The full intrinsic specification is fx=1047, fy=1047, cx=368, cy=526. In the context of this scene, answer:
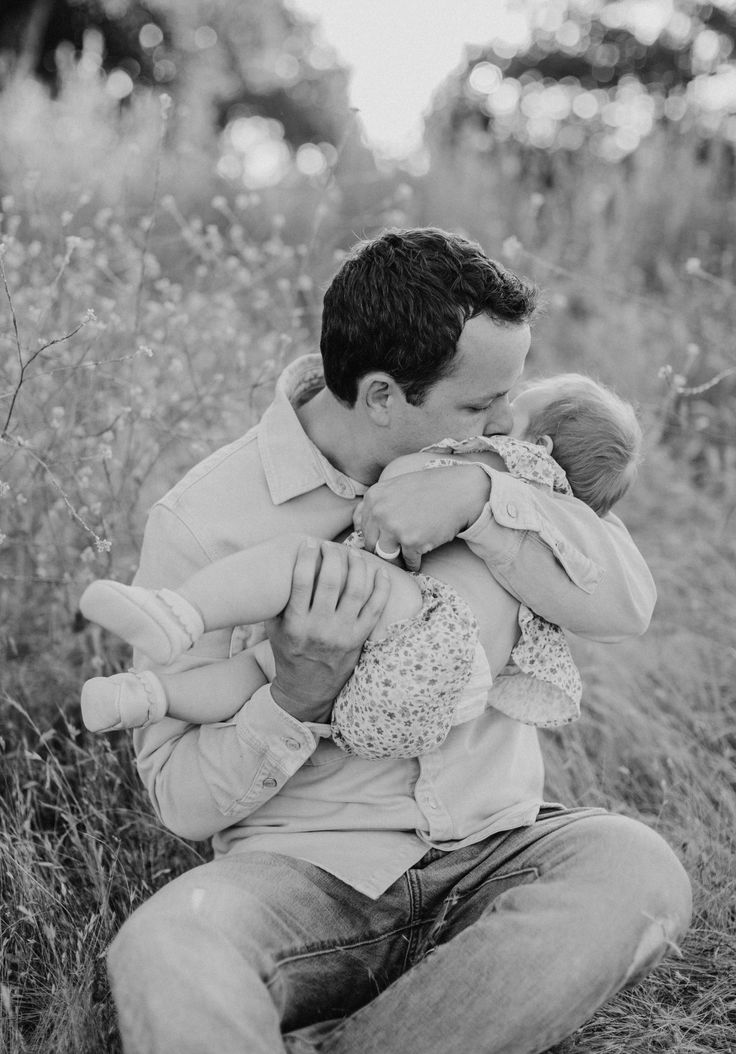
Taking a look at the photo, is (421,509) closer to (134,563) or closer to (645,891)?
(645,891)

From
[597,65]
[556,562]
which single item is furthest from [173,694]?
[597,65]

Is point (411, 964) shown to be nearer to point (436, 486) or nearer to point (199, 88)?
point (436, 486)

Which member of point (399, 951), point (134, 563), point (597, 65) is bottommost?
point (399, 951)

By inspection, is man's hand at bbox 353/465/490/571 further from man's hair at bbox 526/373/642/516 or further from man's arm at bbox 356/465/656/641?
man's hair at bbox 526/373/642/516

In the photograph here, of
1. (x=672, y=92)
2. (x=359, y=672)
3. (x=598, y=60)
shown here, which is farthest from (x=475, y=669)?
(x=598, y=60)

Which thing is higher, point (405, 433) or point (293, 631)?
point (405, 433)

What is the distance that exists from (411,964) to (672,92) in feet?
49.2

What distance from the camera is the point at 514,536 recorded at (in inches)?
82.4

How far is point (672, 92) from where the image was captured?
1468 centimetres

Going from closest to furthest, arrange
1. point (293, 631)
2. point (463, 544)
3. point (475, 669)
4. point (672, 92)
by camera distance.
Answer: point (293, 631), point (475, 669), point (463, 544), point (672, 92)

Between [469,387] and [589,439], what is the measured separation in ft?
1.06

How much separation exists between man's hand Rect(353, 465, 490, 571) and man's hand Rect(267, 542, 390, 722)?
4.3 inches

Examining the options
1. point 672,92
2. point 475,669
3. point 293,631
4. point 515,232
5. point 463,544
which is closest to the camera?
point 293,631

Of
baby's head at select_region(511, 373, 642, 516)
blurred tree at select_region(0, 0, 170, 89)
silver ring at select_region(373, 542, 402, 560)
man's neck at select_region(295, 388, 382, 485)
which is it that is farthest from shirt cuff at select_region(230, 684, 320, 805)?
blurred tree at select_region(0, 0, 170, 89)
